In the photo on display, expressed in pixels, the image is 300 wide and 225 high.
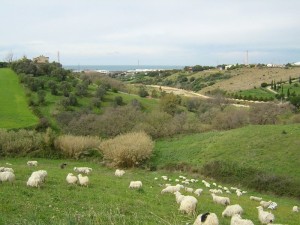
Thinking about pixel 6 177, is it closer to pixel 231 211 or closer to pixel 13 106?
pixel 231 211

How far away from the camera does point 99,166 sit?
42.2 meters

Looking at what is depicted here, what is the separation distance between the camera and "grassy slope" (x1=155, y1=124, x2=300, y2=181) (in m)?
37.2

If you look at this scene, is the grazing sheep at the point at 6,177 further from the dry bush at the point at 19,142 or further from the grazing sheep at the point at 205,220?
the dry bush at the point at 19,142

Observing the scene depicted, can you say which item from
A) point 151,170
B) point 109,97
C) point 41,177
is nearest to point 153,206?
point 41,177

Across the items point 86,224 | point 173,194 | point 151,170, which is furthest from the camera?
point 151,170

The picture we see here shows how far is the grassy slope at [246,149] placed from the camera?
37.2 m

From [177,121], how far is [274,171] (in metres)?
23.2

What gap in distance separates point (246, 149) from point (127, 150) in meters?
12.3

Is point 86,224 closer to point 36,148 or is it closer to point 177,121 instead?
point 36,148

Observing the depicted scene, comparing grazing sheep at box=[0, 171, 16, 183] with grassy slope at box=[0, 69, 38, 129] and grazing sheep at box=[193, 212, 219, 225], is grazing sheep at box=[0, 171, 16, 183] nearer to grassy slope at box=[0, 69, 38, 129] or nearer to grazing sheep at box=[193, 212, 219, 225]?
grazing sheep at box=[193, 212, 219, 225]

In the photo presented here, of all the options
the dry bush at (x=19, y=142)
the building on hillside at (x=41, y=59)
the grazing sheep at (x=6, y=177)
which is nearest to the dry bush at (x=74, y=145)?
the dry bush at (x=19, y=142)

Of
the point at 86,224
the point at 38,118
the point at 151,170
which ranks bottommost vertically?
the point at 151,170

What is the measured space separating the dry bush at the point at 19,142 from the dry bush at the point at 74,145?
2073 mm

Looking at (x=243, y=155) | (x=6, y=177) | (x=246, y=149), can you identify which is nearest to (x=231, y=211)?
(x=6, y=177)
